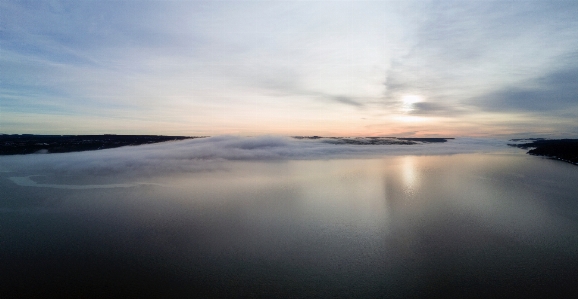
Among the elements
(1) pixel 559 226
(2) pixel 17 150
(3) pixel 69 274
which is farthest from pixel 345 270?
(2) pixel 17 150

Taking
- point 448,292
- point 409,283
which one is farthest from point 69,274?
point 448,292

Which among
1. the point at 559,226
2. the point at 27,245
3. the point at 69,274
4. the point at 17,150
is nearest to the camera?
the point at 69,274

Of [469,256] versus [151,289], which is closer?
[151,289]

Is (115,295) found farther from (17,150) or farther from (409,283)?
(17,150)

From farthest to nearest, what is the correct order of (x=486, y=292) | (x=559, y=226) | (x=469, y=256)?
(x=559, y=226)
(x=469, y=256)
(x=486, y=292)

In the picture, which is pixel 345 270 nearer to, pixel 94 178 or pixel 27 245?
pixel 27 245

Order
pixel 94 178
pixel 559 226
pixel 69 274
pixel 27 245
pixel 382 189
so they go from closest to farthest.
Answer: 1. pixel 69 274
2. pixel 27 245
3. pixel 559 226
4. pixel 382 189
5. pixel 94 178
